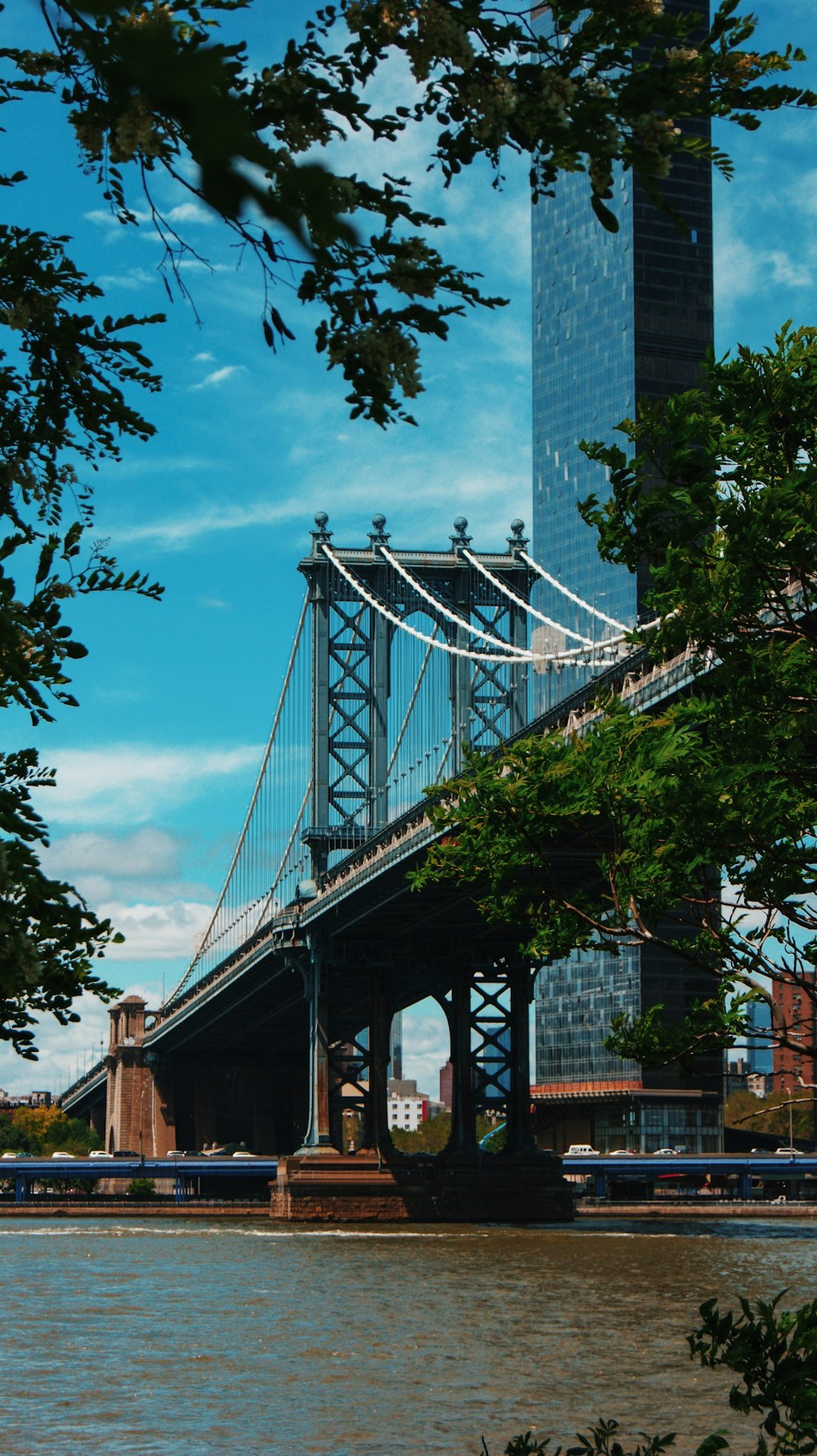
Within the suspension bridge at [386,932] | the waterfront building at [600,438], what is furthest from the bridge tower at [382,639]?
the waterfront building at [600,438]

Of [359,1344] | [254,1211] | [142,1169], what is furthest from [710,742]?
[142,1169]

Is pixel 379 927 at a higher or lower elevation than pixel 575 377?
lower

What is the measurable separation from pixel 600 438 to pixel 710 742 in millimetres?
153085

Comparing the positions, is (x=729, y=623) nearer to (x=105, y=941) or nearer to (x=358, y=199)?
(x=105, y=941)

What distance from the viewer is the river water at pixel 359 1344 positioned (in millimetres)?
22891

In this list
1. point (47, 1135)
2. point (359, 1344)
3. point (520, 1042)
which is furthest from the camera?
point (47, 1135)

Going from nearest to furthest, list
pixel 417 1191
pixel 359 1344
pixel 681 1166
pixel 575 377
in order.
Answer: pixel 359 1344, pixel 417 1191, pixel 681 1166, pixel 575 377

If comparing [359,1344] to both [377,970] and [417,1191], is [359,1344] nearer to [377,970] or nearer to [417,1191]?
[417,1191]

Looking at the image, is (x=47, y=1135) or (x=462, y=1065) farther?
(x=47, y=1135)

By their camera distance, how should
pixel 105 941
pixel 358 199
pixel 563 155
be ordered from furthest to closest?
pixel 105 941, pixel 563 155, pixel 358 199

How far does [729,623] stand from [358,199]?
9741 mm

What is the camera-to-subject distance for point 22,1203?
109 m

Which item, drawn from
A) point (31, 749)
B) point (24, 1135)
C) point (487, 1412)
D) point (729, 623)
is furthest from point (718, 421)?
point (24, 1135)

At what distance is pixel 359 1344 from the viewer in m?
32.8
